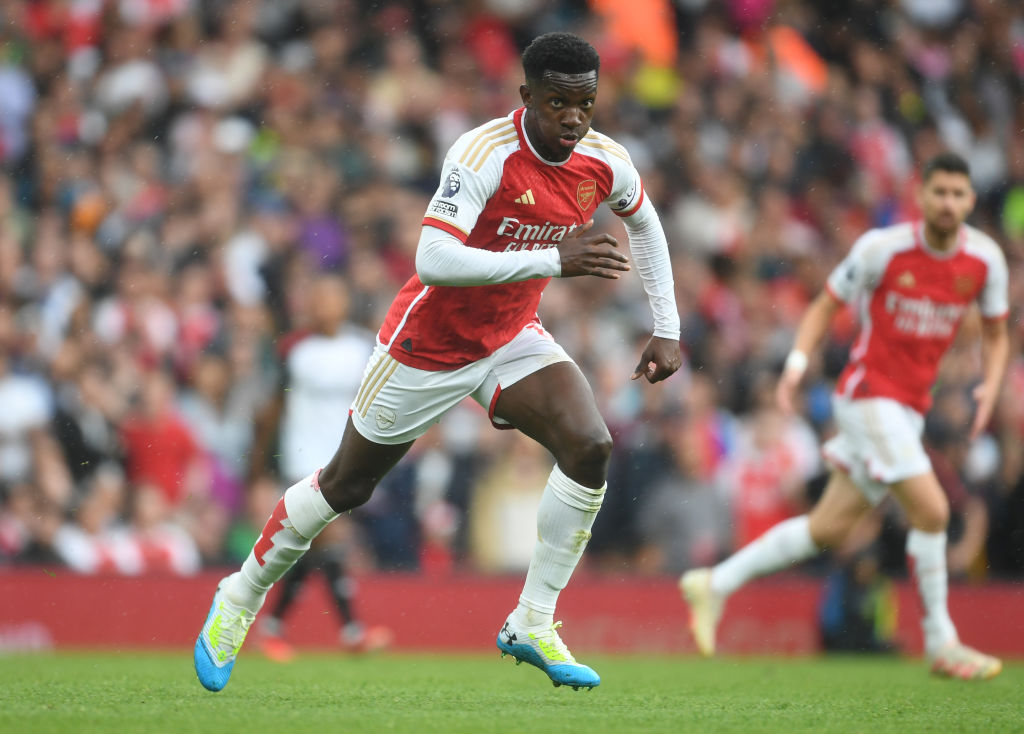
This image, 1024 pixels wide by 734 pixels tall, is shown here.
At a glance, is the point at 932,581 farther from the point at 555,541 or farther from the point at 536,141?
the point at 536,141

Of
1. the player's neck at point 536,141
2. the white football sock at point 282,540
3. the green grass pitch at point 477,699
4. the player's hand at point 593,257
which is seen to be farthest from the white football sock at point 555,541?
the player's neck at point 536,141

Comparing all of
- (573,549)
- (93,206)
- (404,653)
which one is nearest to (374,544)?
(404,653)

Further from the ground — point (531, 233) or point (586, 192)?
point (586, 192)

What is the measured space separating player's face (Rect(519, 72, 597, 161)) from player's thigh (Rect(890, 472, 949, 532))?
3330 mm

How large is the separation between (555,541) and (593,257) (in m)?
1.25

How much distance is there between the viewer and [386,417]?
5.76 m

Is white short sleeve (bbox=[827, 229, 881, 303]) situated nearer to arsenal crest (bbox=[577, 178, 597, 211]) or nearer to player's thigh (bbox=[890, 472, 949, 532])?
player's thigh (bbox=[890, 472, 949, 532])

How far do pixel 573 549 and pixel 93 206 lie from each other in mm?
8366

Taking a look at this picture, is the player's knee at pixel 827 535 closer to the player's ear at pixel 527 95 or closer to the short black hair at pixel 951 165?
the short black hair at pixel 951 165

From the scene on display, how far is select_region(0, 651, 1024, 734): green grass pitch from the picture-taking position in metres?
4.88

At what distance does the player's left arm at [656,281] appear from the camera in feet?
19.2

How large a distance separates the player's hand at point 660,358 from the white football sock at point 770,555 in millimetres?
2857

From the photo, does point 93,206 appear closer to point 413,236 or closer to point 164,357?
point 164,357

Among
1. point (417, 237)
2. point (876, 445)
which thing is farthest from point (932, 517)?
point (417, 237)
